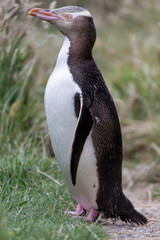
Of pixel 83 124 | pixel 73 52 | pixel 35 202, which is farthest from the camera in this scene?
pixel 35 202

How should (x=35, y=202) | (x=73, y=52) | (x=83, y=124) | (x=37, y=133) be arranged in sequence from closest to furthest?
(x=83, y=124), (x=73, y=52), (x=35, y=202), (x=37, y=133)

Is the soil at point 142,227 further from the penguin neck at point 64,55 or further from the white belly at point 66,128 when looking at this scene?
the penguin neck at point 64,55

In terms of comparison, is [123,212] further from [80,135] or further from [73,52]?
[73,52]

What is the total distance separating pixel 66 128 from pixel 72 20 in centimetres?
79

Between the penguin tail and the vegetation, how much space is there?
0.88 feet

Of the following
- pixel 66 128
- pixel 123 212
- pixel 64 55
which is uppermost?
pixel 64 55

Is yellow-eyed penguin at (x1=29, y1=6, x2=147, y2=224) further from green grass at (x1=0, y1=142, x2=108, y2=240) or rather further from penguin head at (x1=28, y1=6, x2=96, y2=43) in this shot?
green grass at (x1=0, y1=142, x2=108, y2=240)

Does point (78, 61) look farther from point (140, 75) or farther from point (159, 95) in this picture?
point (140, 75)

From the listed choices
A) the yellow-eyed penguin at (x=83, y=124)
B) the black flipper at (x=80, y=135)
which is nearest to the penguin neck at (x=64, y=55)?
the yellow-eyed penguin at (x=83, y=124)

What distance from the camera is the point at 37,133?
5.00 m

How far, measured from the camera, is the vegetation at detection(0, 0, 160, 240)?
3.09 meters

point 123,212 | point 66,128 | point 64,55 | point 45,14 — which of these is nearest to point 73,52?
point 64,55

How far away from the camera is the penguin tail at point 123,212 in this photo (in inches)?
140

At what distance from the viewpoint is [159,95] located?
21.5 ft
